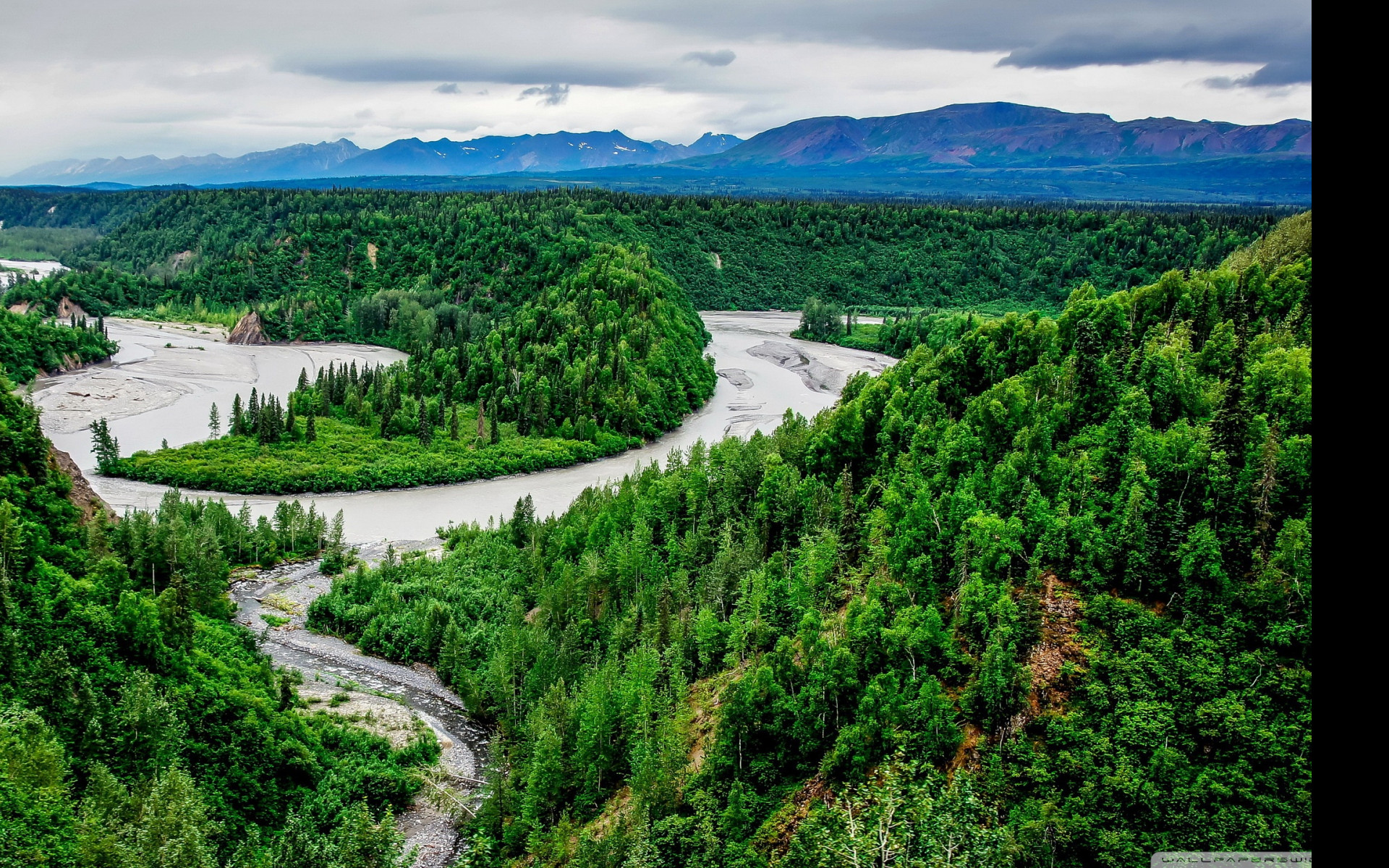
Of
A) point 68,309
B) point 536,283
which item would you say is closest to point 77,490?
point 536,283

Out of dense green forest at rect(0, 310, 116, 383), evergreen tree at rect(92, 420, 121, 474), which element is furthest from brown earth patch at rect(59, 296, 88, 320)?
evergreen tree at rect(92, 420, 121, 474)

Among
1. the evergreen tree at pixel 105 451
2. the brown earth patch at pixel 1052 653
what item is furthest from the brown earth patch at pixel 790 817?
the evergreen tree at pixel 105 451

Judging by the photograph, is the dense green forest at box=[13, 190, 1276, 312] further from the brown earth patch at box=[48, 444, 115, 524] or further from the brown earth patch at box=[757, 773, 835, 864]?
the brown earth patch at box=[757, 773, 835, 864]

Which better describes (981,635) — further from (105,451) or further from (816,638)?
(105,451)

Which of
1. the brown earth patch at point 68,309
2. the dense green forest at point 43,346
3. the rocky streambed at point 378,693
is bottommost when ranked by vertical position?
the rocky streambed at point 378,693

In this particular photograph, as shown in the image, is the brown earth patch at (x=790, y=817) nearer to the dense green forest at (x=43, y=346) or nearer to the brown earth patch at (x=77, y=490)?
the brown earth patch at (x=77, y=490)

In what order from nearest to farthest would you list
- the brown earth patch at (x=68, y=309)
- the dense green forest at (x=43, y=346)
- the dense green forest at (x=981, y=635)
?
the dense green forest at (x=981, y=635) → the dense green forest at (x=43, y=346) → the brown earth patch at (x=68, y=309)
